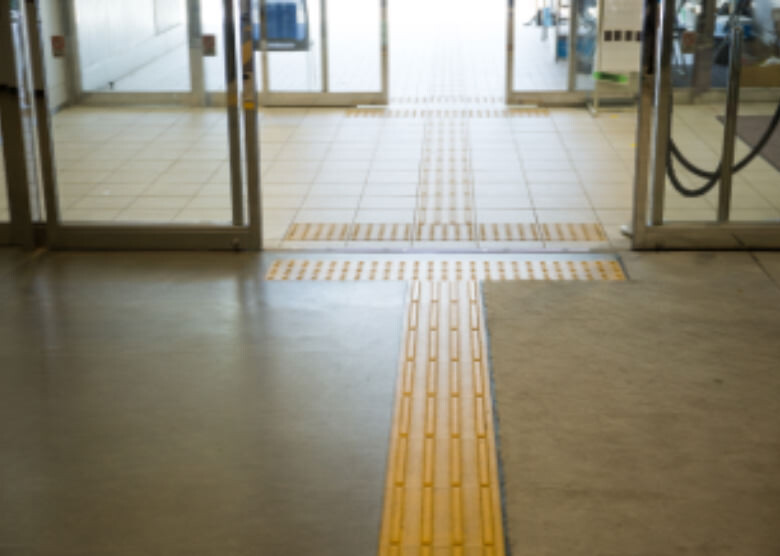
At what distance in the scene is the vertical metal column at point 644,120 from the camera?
4832mm

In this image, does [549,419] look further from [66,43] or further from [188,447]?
[66,43]

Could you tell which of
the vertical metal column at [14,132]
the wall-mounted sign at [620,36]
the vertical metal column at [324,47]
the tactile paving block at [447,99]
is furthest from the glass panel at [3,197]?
the tactile paving block at [447,99]

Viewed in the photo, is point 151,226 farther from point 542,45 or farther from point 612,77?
point 542,45

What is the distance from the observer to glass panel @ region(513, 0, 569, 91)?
9.43 m

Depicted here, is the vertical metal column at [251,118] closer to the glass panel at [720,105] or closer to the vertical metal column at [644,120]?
the vertical metal column at [644,120]

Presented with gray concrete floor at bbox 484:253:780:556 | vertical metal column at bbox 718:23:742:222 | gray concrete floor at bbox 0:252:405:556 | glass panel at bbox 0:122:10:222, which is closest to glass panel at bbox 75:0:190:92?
glass panel at bbox 0:122:10:222

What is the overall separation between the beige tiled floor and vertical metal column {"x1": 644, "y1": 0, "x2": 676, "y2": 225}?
2.6 inches

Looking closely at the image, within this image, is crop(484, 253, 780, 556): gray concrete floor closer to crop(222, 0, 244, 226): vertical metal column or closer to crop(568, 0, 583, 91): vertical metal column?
crop(222, 0, 244, 226): vertical metal column

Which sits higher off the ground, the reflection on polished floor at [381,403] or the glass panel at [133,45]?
the glass panel at [133,45]

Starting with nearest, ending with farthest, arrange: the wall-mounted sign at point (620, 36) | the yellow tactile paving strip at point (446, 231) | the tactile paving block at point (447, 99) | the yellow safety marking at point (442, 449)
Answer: the yellow safety marking at point (442, 449)
the yellow tactile paving strip at point (446, 231)
the wall-mounted sign at point (620, 36)
the tactile paving block at point (447, 99)

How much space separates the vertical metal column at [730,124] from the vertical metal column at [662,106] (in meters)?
0.30

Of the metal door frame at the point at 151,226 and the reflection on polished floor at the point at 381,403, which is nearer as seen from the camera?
the reflection on polished floor at the point at 381,403

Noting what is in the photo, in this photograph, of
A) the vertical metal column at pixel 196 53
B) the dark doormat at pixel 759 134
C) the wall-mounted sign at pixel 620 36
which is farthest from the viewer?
the wall-mounted sign at pixel 620 36

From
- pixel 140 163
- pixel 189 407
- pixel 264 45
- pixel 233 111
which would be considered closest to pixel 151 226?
pixel 140 163
